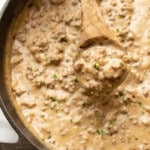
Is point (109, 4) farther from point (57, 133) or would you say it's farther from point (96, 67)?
point (57, 133)

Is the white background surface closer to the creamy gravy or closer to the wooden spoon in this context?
the creamy gravy

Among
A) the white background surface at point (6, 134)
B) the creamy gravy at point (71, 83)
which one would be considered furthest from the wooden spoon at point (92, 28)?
the white background surface at point (6, 134)

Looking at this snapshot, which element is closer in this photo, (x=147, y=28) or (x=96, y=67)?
(x=96, y=67)

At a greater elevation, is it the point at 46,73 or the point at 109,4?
the point at 109,4

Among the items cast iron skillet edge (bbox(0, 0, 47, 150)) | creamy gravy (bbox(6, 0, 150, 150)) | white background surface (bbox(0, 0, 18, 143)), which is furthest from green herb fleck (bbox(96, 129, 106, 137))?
white background surface (bbox(0, 0, 18, 143))

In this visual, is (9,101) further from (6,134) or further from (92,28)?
(92,28)

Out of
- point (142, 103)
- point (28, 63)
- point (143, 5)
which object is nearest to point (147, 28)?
point (143, 5)
